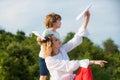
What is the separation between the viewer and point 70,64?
23.8 ft

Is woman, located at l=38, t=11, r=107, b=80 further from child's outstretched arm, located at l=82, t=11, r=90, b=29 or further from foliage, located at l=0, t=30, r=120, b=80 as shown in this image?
foliage, located at l=0, t=30, r=120, b=80

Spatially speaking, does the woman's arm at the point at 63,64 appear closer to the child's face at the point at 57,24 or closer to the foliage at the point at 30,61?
the child's face at the point at 57,24

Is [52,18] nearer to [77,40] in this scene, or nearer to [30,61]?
[77,40]

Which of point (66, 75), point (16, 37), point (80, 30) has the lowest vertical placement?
point (66, 75)

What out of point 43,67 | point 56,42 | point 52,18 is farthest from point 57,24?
point 43,67

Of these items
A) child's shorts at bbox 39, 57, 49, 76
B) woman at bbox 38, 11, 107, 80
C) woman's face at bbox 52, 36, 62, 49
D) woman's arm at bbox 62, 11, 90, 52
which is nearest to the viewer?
woman at bbox 38, 11, 107, 80

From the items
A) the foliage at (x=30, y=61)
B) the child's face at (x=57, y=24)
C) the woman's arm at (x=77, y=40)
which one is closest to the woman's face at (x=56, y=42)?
the woman's arm at (x=77, y=40)

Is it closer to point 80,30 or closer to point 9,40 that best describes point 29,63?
point 9,40

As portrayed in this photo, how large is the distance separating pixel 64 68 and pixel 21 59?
77.1ft

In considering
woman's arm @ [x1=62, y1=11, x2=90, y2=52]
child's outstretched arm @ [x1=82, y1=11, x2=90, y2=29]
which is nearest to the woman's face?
woman's arm @ [x1=62, y1=11, x2=90, y2=52]

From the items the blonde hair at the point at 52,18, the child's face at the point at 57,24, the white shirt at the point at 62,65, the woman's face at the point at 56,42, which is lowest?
the white shirt at the point at 62,65

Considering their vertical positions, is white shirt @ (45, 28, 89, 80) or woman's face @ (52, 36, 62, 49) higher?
woman's face @ (52, 36, 62, 49)

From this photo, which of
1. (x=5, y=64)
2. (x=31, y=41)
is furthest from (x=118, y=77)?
(x=5, y=64)

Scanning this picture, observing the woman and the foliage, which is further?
the foliage
